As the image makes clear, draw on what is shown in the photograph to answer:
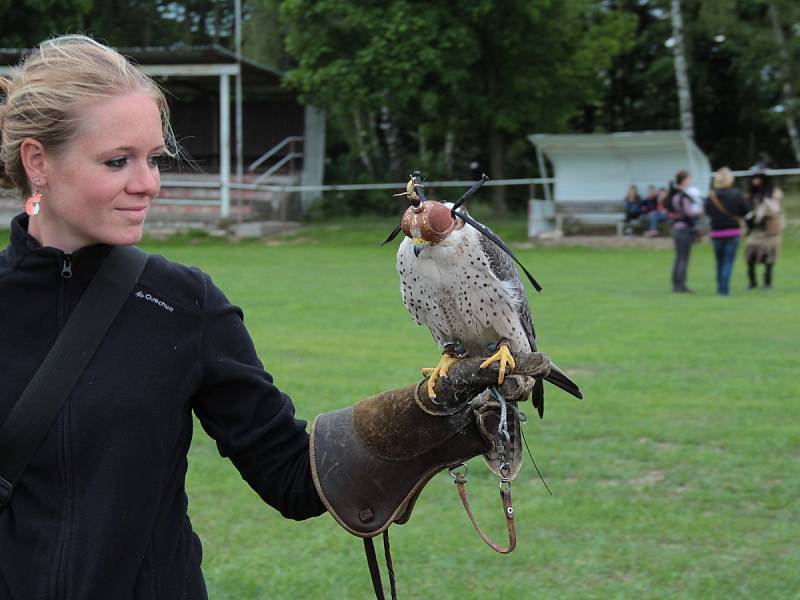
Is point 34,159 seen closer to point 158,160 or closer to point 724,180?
point 158,160

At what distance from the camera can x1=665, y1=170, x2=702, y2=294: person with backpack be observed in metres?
14.5

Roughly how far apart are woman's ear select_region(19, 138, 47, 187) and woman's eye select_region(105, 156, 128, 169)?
0.38ft

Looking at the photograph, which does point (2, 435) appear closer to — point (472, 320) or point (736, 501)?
point (472, 320)

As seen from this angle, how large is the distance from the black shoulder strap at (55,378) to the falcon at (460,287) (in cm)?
59

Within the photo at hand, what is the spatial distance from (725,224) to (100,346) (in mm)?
13294

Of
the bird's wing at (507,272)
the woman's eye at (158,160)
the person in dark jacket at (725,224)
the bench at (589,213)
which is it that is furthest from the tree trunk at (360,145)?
the woman's eye at (158,160)

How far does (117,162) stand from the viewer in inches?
74.5

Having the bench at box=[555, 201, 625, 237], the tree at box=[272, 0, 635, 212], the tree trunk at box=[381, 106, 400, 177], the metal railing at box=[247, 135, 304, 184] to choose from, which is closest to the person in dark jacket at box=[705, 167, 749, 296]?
the bench at box=[555, 201, 625, 237]

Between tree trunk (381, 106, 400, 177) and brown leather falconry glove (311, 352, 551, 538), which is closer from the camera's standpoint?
brown leather falconry glove (311, 352, 551, 538)

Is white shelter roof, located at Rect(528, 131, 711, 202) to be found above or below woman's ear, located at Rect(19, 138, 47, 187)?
below

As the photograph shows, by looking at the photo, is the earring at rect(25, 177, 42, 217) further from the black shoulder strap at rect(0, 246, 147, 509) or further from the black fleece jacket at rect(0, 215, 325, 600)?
the black shoulder strap at rect(0, 246, 147, 509)

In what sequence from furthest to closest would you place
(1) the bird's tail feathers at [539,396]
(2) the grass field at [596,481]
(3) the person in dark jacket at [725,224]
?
(3) the person in dark jacket at [725,224]
(2) the grass field at [596,481]
(1) the bird's tail feathers at [539,396]

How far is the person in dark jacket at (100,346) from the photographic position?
1.85 metres

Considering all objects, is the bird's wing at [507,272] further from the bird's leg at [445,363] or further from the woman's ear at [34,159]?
the woman's ear at [34,159]
